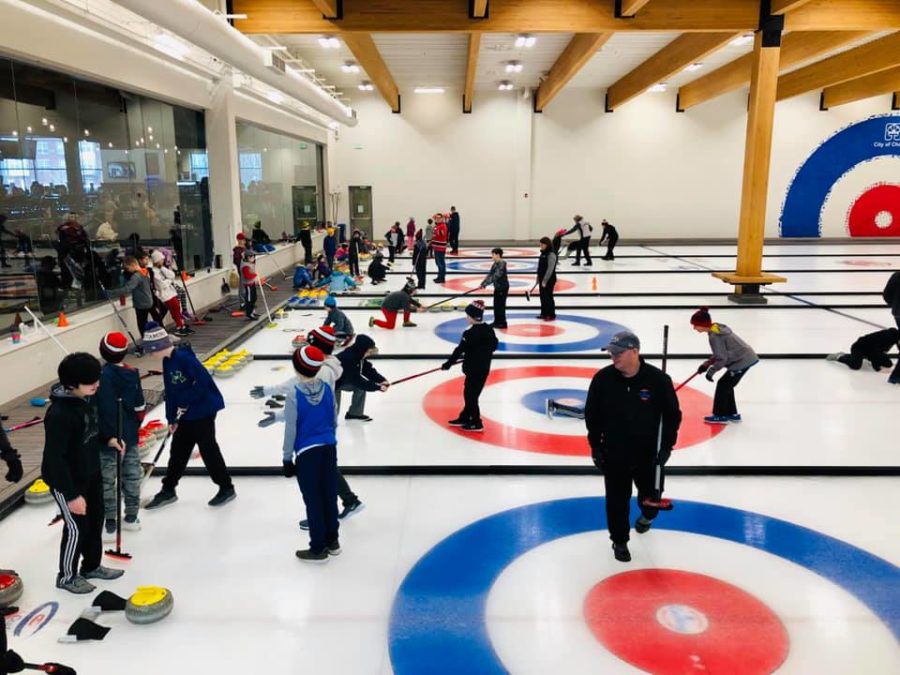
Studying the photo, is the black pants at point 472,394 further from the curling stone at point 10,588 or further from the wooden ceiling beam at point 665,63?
the wooden ceiling beam at point 665,63

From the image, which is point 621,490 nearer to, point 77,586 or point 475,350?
point 475,350

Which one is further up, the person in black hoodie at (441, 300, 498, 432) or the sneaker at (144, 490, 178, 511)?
the person in black hoodie at (441, 300, 498, 432)

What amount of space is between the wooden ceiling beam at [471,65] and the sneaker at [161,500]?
13956 mm

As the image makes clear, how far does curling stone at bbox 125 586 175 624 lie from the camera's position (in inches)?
168

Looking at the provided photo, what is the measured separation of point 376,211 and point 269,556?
27.9 metres

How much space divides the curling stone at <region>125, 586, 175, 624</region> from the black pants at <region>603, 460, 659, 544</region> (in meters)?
3.07

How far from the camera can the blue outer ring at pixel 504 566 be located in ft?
13.3

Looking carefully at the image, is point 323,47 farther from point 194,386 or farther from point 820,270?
point 194,386

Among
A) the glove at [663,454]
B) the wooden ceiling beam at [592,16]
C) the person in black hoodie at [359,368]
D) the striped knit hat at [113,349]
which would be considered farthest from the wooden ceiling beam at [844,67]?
the striped knit hat at [113,349]

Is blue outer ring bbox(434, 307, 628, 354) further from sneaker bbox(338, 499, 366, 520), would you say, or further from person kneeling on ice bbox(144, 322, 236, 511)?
person kneeling on ice bbox(144, 322, 236, 511)

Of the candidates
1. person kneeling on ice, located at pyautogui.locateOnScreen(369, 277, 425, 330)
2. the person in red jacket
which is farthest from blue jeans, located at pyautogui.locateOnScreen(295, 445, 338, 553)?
the person in red jacket

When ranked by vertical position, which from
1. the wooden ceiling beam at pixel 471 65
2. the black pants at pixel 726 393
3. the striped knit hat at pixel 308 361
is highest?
the wooden ceiling beam at pixel 471 65

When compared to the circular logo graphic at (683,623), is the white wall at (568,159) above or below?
above

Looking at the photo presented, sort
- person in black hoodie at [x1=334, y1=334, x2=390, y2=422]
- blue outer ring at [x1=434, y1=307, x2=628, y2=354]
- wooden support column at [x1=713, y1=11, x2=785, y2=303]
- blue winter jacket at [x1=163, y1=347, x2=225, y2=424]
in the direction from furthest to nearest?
wooden support column at [x1=713, y1=11, x2=785, y2=303] < blue outer ring at [x1=434, y1=307, x2=628, y2=354] < person in black hoodie at [x1=334, y1=334, x2=390, y2=422] < blue winter jacket at [x1=163, y1=347, x2=225, y2=424]
